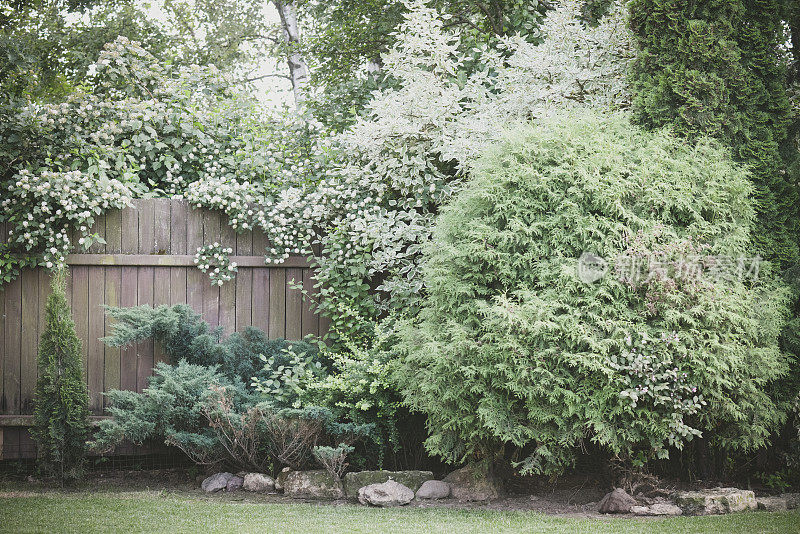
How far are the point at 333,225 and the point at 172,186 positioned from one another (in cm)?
171

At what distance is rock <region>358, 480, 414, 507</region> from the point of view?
4594 mm

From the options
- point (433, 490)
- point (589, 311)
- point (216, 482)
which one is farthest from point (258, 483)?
point (589, 311)

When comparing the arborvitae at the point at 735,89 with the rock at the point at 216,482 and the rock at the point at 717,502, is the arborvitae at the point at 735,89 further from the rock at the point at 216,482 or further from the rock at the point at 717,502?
the rock at the point at 216,482

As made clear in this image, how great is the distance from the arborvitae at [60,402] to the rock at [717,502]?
14.3 ft

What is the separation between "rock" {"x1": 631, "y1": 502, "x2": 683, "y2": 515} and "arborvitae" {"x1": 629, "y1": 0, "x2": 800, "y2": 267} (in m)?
1.98

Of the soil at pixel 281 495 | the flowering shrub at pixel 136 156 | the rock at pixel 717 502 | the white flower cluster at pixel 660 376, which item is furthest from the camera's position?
the flowering shrub at pixel 136 156

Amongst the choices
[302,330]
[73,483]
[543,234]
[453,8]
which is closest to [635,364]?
[543,234]

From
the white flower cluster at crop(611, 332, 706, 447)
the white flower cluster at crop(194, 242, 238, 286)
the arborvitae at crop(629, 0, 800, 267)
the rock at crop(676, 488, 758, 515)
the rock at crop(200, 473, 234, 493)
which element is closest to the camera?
the white flower cluster at crop(611, 332, 706, 447)

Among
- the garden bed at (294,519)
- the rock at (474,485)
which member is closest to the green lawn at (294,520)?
the garden bed at (294,519)

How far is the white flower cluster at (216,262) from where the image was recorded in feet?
19.3

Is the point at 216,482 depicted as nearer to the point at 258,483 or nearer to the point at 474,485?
the point at 258,483

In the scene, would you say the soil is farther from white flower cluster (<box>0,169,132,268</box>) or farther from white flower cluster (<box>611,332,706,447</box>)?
white flower cluster (<box>0,169,132,268</box>)

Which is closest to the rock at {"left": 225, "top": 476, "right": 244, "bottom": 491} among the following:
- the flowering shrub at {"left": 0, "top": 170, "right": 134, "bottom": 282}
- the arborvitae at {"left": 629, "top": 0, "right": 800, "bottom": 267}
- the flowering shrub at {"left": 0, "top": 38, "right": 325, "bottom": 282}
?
the flowering shrub at {"left": 0, "top": 38, "right": 325, "bottom": 282}

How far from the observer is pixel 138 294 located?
5902 millimetres
